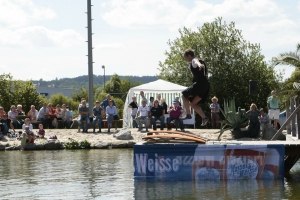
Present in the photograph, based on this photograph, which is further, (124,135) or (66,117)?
(66,117)

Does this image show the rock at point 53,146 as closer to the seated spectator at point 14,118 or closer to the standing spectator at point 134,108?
the seated spectator at point 14,118

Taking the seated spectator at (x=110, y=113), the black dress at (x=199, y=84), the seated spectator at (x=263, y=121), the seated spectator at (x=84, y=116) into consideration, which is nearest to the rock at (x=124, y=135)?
the seated spectator at (x=110, y=113)

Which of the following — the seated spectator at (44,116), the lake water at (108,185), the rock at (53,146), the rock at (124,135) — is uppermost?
the seated spectator at (44,116)

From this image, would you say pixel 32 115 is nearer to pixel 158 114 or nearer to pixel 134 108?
pixel 134 108

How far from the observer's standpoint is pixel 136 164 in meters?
16.1

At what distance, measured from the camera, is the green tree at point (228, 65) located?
2030 inches

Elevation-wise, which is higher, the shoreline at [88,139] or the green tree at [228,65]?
the green tree at [228,65]

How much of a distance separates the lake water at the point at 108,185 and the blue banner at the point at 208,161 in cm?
19

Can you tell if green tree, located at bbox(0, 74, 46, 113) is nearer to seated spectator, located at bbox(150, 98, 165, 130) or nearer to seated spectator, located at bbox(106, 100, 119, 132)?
seated spectator, located at bbox(106, 100, 119, 132)

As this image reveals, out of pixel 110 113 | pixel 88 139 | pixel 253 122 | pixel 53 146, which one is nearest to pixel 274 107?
pixel 253 122

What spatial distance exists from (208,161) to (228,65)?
3685cm

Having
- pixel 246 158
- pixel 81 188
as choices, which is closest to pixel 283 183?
pixel 246 158

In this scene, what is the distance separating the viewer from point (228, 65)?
2060 inches

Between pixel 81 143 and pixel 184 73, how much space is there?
26.3 m
